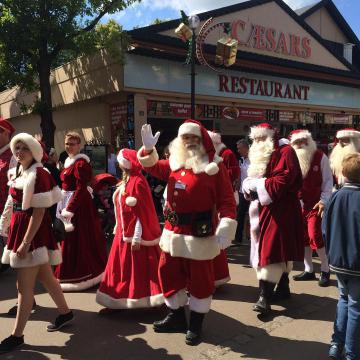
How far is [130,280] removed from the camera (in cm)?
440

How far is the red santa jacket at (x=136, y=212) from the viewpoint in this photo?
439 centimetres

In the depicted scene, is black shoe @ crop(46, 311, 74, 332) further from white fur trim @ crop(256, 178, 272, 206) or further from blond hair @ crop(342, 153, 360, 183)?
blond hair @ crop(342, 153, 360, 183)

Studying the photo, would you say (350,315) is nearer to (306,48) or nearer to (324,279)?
(324,279)

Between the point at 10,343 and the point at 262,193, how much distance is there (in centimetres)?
273

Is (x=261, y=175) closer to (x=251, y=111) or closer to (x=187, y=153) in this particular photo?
(x=187, y=153)

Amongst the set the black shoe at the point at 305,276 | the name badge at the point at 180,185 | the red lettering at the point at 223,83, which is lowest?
the black shoe at the point at 305,276

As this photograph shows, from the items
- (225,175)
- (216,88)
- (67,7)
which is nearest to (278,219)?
(225,175)

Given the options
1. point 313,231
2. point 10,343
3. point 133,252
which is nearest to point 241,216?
point 313,231

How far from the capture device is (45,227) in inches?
154

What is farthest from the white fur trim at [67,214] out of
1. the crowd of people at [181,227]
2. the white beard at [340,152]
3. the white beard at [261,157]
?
the white beard at [340,152]

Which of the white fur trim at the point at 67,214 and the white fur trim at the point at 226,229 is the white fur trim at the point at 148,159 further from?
the white fur trim at the point at 67,214

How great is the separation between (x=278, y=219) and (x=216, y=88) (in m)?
9.93

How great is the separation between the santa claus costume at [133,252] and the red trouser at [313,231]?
7.00ft

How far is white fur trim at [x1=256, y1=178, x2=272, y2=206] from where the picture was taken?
439cm
